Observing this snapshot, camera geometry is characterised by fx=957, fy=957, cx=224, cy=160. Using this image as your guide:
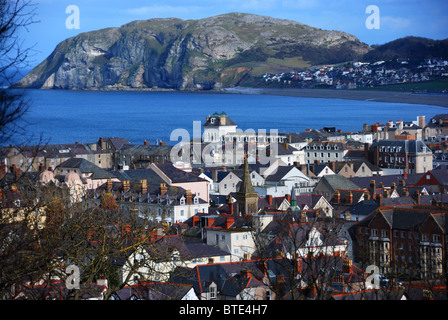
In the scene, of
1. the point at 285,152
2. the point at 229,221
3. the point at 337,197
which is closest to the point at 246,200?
the point at 229,221

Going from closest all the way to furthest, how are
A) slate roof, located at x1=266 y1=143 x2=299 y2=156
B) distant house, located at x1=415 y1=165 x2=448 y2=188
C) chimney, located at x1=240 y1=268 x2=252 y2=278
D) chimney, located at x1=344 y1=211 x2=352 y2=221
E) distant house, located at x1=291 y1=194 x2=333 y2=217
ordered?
chimney, located at x1=240 y1=268 x2=252 y2=278
chimney, located at x1=344 y1=211 x2=352 y2=221
distant house, located at x1=291 y1=194 x2=333 y2=217
distant house, located at x1=415 y1=165 x2=448 y2=188
slate roof, located at x1=266 y1=143 x2=299 y2=156

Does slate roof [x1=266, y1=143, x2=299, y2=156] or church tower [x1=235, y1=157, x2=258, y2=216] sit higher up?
church tower [x1=235, y1=157, x2=258, y2=216]

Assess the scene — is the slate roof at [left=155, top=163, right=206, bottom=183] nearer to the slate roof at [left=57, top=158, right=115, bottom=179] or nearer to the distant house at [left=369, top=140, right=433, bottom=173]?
the slate roof at [left=57, top=158, right=115, bottom=179]

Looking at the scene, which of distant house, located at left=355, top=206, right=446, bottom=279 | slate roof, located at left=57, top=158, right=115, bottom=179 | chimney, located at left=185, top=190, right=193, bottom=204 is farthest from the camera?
slate roof, located at left=57, top=158, right=115, bottom=179

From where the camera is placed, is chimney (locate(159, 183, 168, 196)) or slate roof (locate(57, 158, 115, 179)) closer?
chimney (locate(159, 183, 168, 196))

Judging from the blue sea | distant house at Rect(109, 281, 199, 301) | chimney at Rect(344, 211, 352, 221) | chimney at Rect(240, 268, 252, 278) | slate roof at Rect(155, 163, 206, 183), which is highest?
distant house at Rect(109, 281, 199, 301)

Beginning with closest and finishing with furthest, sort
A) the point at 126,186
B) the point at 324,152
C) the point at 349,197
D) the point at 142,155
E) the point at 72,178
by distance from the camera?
the point at 349,197 < the point at 126,186 < the point at 72,178 < the point at 142,155 < the point at 324,152

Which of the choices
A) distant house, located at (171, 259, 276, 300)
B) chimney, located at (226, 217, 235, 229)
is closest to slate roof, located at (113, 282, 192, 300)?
distant house, located at (171, 259, 276, 300)

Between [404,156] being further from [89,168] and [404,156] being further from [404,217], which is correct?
[404,217]
